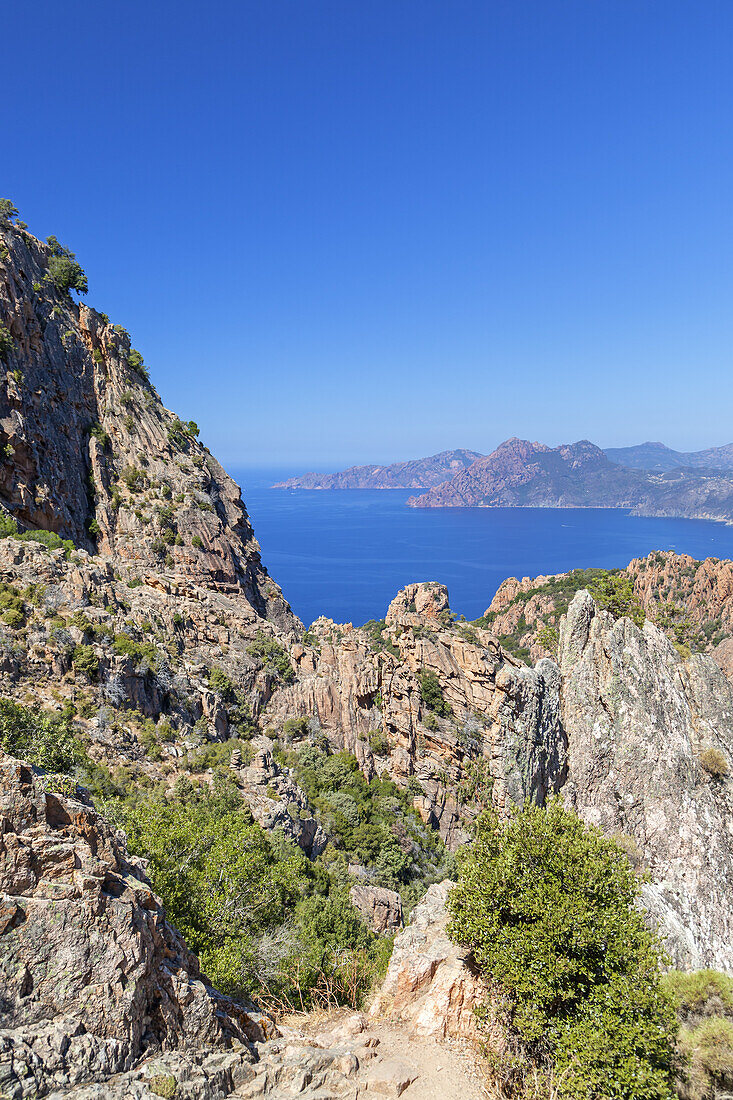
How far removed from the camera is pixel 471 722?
41.2 meters

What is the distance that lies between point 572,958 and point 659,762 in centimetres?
1610

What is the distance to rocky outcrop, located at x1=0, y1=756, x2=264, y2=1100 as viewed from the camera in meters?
6.94

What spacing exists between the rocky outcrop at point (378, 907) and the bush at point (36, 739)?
1294cm

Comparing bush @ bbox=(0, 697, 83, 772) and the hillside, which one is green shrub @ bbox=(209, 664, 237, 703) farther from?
bush @ bbox=(0, 697, 83, 772)

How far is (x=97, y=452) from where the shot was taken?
48.6 m

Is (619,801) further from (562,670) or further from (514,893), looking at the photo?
(514,893)

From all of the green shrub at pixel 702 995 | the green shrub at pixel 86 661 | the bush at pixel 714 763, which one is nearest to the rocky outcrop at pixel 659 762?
the bush at pixel 714 763

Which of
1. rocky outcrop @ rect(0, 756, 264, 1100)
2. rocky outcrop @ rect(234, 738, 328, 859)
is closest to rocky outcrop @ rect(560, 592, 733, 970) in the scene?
rocky outcrop @ rect(234, 738, 328, 859)

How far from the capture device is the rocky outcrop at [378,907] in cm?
2338

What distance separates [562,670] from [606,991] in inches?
731

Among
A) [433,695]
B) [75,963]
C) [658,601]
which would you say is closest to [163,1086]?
[75,963]

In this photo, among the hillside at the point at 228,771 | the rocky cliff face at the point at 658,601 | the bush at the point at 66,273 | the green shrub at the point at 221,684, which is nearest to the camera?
the hillside at the point at 228,771

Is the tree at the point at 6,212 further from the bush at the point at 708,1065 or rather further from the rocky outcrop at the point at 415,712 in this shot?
the bush at the point at 708,1065

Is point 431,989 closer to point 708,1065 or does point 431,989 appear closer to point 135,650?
point 708,1065
